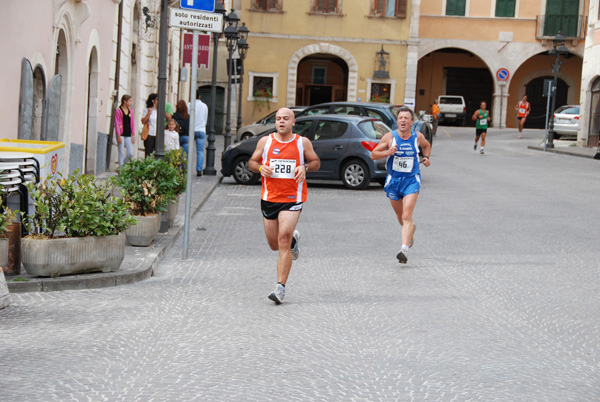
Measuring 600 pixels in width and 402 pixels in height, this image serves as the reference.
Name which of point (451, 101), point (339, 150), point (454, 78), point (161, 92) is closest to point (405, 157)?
point (161, 92)

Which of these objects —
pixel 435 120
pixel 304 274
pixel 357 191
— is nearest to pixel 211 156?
pixel 357 191

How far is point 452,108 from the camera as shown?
54531 millimetres

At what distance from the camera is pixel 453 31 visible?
5322 cm

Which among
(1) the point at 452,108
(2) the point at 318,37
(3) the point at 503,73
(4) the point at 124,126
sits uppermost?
(2) the point at 318,37

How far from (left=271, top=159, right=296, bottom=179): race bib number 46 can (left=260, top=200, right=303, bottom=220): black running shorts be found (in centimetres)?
22

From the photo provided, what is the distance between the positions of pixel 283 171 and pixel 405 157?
116 inches

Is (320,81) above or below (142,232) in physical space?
above

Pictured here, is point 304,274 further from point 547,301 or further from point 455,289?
point 547,301

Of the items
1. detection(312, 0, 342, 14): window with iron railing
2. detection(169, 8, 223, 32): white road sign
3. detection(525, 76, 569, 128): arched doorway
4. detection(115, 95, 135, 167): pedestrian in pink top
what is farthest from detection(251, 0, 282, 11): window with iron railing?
detection(169, 8, 223, 32): white road sign

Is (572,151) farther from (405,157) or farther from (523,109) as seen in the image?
(405,157)

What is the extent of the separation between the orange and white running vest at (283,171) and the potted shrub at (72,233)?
4.87 feet

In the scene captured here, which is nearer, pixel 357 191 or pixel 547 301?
pixel 547 301

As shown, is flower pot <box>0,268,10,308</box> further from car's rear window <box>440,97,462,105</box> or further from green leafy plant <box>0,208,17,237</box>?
car's rear window <box>440,97,462,105</box>

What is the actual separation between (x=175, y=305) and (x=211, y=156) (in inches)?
600
